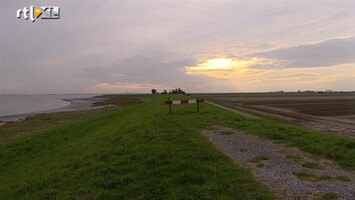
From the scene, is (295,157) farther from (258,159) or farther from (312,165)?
(258,159)

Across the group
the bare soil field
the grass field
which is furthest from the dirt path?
the bare soil field

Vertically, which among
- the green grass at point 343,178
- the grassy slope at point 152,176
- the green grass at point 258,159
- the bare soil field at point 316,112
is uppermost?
the green grass at point 343,178

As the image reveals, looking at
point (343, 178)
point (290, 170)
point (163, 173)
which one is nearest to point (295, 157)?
point (290, 170)

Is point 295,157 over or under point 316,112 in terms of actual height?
over

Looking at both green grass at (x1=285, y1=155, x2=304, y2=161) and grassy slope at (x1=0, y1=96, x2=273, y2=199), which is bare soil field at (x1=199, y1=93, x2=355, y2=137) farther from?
grassy slope at (x1=0, y1=96, x2=273, y2=199)

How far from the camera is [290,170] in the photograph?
689 centimetres

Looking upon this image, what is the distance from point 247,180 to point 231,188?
0.60 metres

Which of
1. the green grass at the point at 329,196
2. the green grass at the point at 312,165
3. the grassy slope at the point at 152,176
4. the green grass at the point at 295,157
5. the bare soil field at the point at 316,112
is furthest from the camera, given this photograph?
the bare soil field at the point at 316,112

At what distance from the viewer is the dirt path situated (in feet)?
17.9

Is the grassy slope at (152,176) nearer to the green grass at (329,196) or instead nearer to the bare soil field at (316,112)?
the green grass at (329,196)

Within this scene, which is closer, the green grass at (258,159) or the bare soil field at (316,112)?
the green grass at (258,159)

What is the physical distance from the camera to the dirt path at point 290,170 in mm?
5457

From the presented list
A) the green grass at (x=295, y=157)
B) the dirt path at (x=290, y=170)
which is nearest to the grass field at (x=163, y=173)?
the dirt path at (x=290, y=170)

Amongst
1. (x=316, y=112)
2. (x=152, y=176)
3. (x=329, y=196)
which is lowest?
(x=316, y=112)
